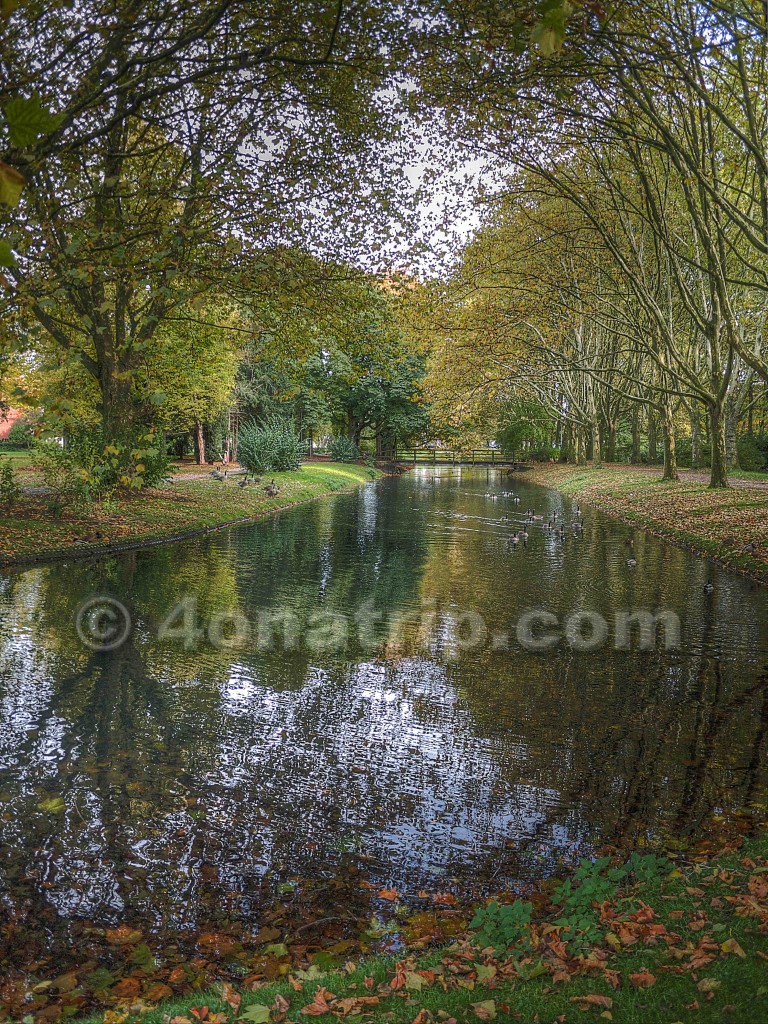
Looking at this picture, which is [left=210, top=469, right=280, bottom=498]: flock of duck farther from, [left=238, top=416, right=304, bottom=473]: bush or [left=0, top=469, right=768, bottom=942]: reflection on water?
[left=0, top=469, right=768, bottom=942]: reflection on water

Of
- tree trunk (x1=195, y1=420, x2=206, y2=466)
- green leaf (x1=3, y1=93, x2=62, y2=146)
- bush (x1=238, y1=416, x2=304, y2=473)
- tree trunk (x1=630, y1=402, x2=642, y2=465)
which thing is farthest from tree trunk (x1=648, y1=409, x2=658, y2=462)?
green leaf (x1=3, y1=93, x2=62, y2=146)

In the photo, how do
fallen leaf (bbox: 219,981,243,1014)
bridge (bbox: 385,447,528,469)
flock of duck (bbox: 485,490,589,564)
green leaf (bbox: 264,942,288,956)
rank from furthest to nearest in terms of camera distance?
bridge (bbox: 385,447,528,469) → flock of duck (bbox: 485,490,589,564) → green leaf (bbox: 264,942,288,956) → fallen leaf (bbox: 219,981,243,1014)

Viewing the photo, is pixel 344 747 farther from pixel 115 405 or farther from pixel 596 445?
pixel 596 445

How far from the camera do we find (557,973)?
3281mm

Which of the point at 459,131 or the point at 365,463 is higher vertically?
the point at 459,131

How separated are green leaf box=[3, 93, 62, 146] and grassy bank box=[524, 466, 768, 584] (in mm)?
14671

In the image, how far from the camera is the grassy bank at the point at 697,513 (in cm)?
1641

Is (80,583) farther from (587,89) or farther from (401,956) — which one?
(587,89)

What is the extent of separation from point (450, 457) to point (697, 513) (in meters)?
65.0

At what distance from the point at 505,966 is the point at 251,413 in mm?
52866

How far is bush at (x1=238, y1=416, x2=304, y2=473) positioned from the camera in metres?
36.8

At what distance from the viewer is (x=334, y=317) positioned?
719 inches

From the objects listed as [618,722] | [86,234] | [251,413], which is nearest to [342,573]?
[86,234]

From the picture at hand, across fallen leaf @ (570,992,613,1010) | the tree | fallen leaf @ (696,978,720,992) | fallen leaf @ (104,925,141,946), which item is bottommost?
fallen leaf @ (104,925,141,946)
